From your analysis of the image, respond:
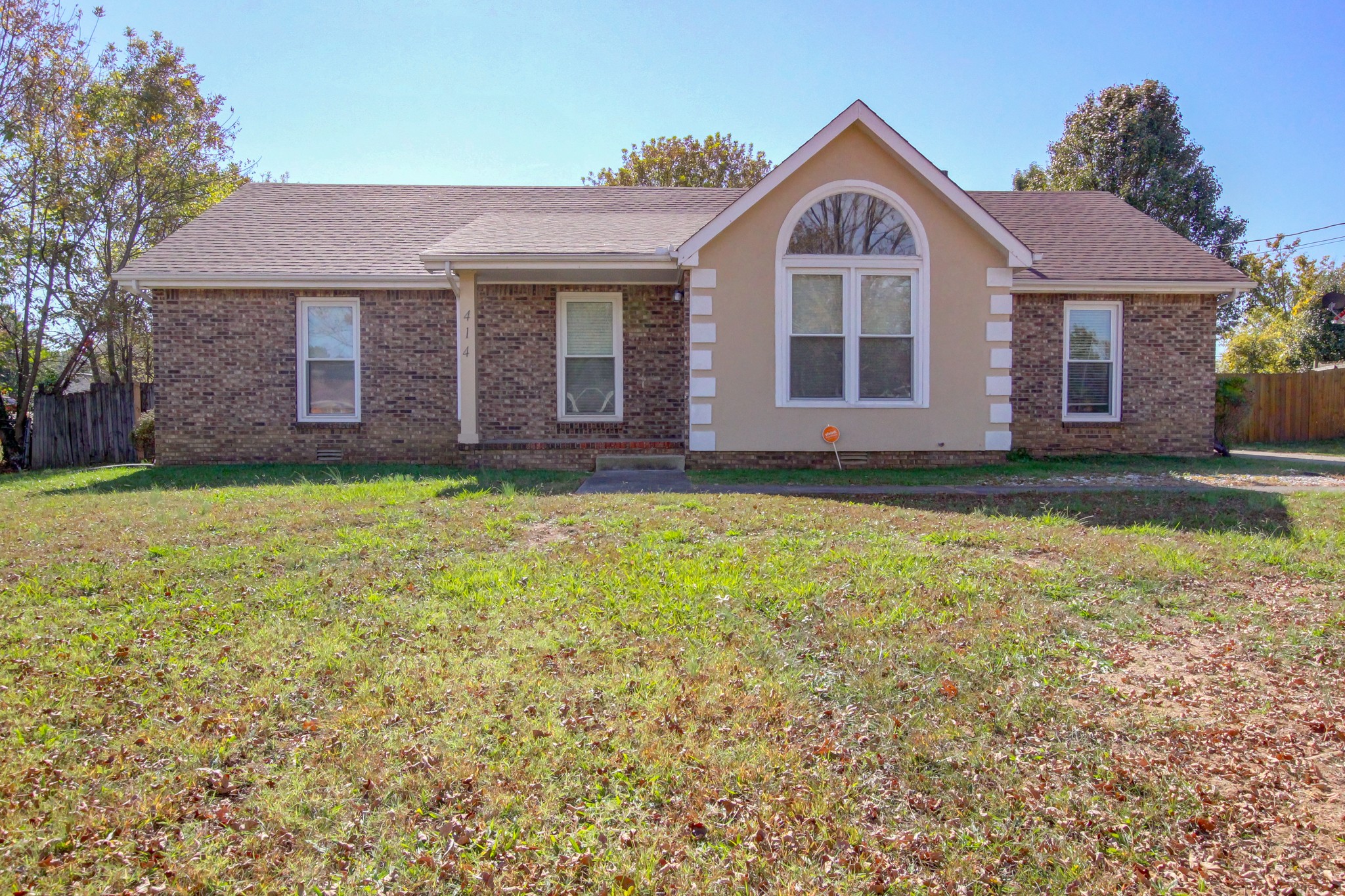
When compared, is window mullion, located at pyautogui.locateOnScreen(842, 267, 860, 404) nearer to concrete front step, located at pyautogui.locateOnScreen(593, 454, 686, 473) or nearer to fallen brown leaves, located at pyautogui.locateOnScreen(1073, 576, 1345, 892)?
concrete front step, located at pyautogui.locateOnScreen(593, 454, 686, 473)

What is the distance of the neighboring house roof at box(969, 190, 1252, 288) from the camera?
517 inches

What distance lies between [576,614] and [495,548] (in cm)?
184

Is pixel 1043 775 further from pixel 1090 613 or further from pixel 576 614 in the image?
pixel 576 614

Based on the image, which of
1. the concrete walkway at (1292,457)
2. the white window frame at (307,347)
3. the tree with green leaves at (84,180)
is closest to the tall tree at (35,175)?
the tree with green leaves at (84,180)

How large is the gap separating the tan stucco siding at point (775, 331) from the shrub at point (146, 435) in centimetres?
Answer: 1058

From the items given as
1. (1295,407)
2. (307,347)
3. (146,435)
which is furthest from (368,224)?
(1295,407)

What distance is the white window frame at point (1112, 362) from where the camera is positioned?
1347cm

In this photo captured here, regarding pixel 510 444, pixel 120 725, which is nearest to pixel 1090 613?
pixel 120 725

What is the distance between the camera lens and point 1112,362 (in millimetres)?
13555

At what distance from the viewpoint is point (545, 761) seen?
10.6ft

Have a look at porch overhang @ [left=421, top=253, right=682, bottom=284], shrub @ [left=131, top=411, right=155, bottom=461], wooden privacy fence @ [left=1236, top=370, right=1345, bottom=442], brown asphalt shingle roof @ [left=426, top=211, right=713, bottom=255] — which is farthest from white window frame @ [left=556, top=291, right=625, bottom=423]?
wooden privacy fence @ [left=1236, top=370, right=1345, bottom=442]

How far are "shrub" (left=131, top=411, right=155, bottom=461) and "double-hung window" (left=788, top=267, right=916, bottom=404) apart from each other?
1163 centimetres

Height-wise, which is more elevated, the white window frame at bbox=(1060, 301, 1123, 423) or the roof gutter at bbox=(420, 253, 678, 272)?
the roof gutter at bbox=(420, 253, 678, 272)

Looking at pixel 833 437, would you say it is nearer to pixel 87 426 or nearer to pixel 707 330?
pixel 707 330
